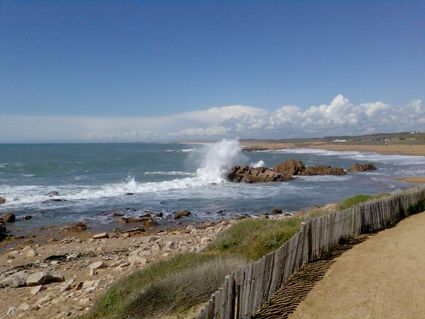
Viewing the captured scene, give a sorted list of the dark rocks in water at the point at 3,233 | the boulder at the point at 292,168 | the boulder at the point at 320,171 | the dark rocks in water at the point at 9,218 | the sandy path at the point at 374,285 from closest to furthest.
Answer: the sandy path at the point at 374,285 < the dark rocks in water at the point at 3,233 < the dark rocks in water at the point at 9,218 < the boulder at the point at 292,168 < the boulder at the point at 320,171

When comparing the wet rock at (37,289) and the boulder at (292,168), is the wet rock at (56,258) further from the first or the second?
the boulder at (292,168)

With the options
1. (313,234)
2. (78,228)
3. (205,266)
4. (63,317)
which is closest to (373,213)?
(313,234)

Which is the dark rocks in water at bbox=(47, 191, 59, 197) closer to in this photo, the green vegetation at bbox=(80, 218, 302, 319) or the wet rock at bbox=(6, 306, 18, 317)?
the wet rock at bbox=(6, 306, 18, 317)

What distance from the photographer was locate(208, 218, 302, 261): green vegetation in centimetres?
990

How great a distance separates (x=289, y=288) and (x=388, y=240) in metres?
5.22

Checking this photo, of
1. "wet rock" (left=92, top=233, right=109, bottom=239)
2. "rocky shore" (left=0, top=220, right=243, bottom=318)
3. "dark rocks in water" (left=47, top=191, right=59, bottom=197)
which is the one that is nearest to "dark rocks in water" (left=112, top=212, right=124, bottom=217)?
"rocky shore" (left=0, top=220, right=243, bottom=318)

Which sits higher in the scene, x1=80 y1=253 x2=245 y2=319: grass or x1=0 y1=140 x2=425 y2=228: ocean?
x1=80 y1=253 x2=245 y2=319: grass

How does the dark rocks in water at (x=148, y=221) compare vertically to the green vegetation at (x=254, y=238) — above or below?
below

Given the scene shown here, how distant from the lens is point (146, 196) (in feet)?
109

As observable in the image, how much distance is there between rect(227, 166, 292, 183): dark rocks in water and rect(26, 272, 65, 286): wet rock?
3183 centimetres

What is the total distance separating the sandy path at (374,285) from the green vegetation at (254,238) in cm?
156

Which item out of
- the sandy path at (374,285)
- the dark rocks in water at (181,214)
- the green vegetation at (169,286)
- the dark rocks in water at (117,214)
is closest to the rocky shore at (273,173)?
the dark rocks in water at (181,214)

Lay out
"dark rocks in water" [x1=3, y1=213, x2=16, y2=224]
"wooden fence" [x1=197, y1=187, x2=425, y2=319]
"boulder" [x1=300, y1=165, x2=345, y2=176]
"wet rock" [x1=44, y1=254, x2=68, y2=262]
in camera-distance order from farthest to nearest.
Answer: "boulder" [x1=300, y1=165, x2=345, y2=176] → "dark rocks in water" [x1=3, y1=213, x2=16, y2=224] → "wet rock" [x1=44, y1=254, x2=68, y2=262] → "wooden fence" [x1=197, y1=187, x2=425, y2=319]

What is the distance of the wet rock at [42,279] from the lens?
11.1 meters
